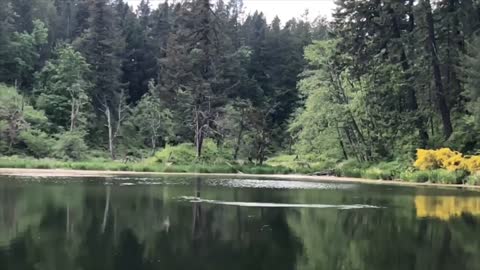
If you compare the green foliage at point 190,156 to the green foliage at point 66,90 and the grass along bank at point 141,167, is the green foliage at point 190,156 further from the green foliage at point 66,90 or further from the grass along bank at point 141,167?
the green foliage at point 66,90

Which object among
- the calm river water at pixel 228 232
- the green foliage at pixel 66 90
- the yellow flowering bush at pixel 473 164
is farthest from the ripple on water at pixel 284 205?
the green foliage at pixel 66 90

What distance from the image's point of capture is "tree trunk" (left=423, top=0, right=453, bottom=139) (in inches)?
1577

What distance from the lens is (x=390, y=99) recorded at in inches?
1714

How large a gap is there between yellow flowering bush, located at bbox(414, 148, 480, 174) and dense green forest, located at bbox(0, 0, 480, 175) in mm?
2569

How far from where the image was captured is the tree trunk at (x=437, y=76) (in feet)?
131

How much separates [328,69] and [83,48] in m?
30.9

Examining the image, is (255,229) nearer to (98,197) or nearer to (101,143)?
(98,197)

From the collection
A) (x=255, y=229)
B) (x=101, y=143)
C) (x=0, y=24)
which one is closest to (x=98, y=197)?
(x=255, y=229)

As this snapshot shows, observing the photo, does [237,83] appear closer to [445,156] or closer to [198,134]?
[198,134]

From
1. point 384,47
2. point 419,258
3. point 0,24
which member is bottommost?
point 419,258

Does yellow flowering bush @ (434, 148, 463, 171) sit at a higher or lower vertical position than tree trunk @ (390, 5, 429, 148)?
lower

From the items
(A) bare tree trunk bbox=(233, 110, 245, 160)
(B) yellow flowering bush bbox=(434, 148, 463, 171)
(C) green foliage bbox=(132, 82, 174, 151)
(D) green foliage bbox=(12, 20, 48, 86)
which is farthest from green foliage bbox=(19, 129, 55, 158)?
(B) yellow flowering bush bbox=(434, 148, 463, 171)

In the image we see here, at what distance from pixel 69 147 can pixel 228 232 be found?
123ft

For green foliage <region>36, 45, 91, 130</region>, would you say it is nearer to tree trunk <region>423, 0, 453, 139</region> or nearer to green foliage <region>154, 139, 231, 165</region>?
green foliage <region>154, 139, 231, 165</region>
